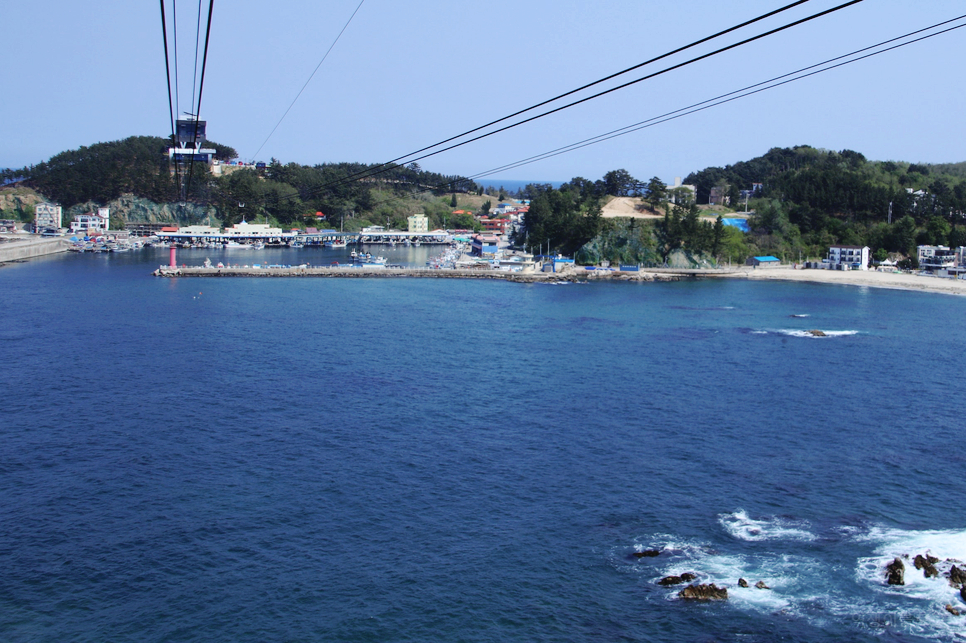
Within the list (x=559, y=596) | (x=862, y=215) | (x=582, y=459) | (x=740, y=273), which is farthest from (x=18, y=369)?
(x=862, y=215)

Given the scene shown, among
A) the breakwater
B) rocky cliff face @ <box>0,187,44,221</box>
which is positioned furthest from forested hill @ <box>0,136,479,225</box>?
the breakwater

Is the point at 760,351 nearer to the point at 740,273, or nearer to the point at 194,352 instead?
the point at 194,352

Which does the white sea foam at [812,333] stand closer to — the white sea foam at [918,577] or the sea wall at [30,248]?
the white sea foam at [918,577]

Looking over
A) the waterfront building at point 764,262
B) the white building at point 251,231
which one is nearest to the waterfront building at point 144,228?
the white building at point 251,231

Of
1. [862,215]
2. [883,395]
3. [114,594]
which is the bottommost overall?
[114,594]

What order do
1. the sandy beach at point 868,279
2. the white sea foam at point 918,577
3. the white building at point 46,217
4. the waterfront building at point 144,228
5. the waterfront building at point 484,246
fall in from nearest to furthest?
the white sea foam at point 918,577 → the sandy beach at point 868,279 → the waterfront building at point 484,246 → the white building at point 46,217 → the waterfront building at point 144,228

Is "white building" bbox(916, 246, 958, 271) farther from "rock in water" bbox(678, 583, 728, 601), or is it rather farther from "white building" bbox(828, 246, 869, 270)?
"rock in water" bbox(678, 583, 728, 601)
